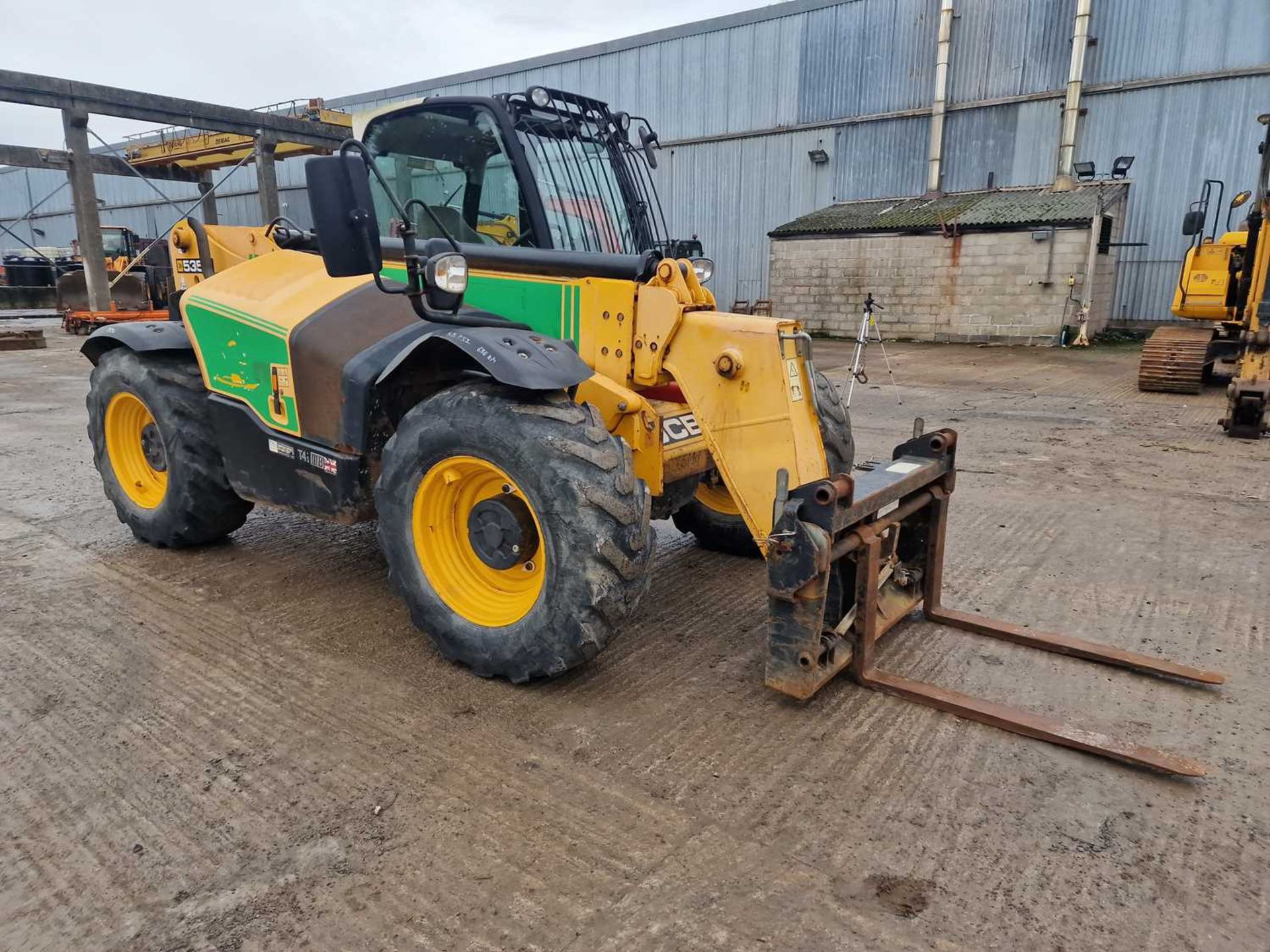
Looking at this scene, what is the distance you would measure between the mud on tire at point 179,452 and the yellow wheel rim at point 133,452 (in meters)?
0.08

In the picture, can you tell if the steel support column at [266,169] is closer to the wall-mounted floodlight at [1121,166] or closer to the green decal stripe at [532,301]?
the wall-mounted floodlight at [1121,166]

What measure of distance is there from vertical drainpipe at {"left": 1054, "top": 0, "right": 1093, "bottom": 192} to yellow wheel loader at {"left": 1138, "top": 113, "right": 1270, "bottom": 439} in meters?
6.60

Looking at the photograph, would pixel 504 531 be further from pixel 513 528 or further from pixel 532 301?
pixel 532 301

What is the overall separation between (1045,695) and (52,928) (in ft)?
10.6

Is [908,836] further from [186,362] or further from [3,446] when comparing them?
[3,446]

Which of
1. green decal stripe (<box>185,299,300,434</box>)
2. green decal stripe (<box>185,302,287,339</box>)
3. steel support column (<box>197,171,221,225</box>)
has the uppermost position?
steel support column (<box>197,171,221,225</box>)

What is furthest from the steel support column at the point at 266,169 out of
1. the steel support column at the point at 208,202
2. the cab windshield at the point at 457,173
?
the cab windshield at the point at 457,173

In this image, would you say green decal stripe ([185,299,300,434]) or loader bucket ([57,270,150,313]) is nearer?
green decal stripe ([185,299,300,434])

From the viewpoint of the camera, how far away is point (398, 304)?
12.7 ft

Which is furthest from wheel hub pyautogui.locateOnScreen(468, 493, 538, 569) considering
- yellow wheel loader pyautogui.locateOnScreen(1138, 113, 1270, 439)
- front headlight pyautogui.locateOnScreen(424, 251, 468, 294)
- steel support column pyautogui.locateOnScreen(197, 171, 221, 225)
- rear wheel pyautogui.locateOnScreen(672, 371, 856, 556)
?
steel support column pyautogui.locateOnScreen(197, 171, 221, 225)

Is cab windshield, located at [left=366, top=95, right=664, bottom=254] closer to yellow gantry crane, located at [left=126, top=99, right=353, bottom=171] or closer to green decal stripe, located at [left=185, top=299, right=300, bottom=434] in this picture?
green decal stripe, located at [left=185, top=299, right=300, bottom=434]

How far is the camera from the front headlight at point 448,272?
125 inches

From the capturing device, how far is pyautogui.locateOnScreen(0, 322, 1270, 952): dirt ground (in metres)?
2.17

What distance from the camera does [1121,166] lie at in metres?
18.6
